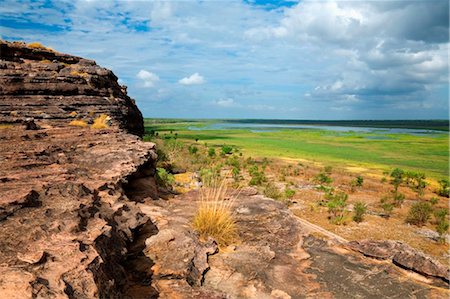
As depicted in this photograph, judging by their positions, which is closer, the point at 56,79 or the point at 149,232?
the point at 149,232

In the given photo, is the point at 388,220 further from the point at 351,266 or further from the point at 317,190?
the point at 351,266


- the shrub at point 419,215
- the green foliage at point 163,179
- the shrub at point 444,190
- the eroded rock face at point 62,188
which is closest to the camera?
the eroded rock face at point 62,188

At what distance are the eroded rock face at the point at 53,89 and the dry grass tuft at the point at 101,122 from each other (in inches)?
7.7

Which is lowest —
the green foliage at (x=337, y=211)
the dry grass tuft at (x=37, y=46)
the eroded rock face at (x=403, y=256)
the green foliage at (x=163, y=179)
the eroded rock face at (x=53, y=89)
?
the green foliage at (x=337, y=211)

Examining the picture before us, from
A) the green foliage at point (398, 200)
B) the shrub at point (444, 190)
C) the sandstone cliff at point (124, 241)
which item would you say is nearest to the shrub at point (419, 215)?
the green foliage at point (398, 200)

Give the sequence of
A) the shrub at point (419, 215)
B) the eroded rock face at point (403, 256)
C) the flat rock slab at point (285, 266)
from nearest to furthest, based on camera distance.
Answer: the flat rock slab at point (285, 266)
the eroded rock face at point (403, 256)
the shrub at point (419, 215)

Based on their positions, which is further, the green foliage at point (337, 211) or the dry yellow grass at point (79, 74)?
the green foliage at point (337, 211)

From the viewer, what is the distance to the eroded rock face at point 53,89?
1054cm

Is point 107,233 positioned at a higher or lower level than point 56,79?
lower

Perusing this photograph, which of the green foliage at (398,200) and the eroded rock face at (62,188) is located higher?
the eroded rock face at (62,188)

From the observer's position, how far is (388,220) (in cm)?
1698

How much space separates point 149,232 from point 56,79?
8.25m

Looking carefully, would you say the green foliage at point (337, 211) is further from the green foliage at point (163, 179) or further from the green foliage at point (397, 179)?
the green foliage at point (397, 179)

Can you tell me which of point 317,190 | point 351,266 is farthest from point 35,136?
point 317,190
